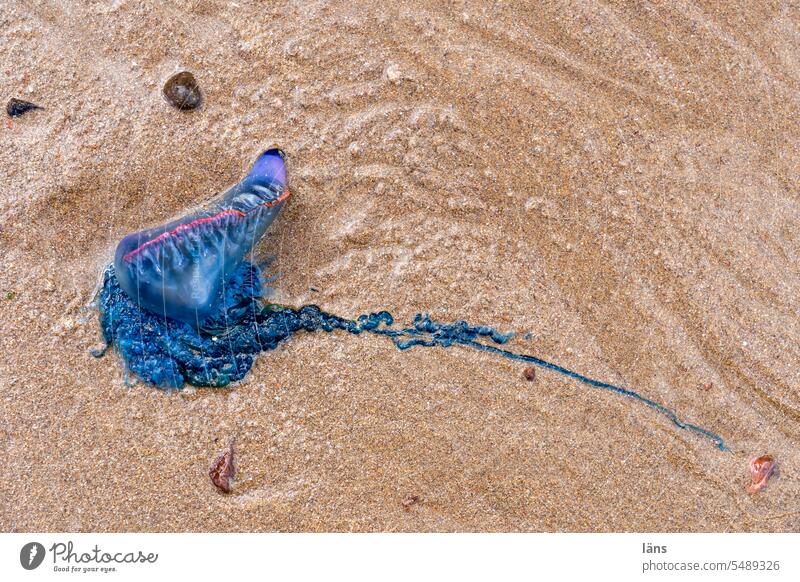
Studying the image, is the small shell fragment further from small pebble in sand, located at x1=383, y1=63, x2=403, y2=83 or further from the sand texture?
small pebble in sand, located at x1=383, y1=63, x2=403, y2=83

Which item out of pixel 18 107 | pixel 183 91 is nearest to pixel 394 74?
pixel 183 91

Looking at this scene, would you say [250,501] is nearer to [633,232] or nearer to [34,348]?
[34,348]

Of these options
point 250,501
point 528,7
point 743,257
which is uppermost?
point 528,7

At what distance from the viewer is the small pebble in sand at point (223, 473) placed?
2178 millimetres

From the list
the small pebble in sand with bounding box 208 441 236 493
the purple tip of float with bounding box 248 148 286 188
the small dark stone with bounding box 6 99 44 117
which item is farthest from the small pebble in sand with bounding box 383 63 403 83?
the small pebble in sand with bounding box 208 441 236 493

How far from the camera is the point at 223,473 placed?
7.14 feet

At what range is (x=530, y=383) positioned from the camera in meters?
2.21

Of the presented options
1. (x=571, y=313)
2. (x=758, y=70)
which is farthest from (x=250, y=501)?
(x=758, y=70)

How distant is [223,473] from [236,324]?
539mm
